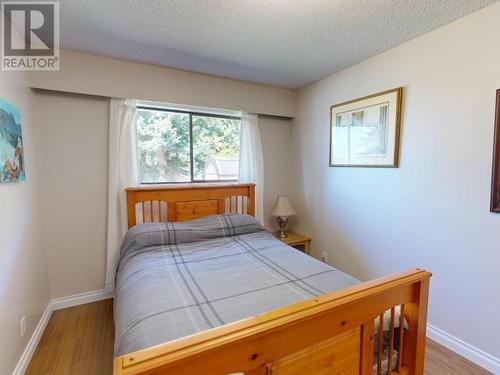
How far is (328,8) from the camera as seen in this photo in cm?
164

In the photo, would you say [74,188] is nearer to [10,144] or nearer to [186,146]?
[10,144]

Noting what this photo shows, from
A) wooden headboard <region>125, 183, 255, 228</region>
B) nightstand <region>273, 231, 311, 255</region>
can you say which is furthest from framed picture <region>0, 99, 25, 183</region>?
nightstand <region>273, 231, 311, 255</region>

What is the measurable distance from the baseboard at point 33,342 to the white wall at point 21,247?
0.16 ft

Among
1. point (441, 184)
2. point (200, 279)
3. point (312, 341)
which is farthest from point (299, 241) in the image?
point (312, 341)

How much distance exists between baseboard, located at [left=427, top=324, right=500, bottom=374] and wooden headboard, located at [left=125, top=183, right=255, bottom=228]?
79.2 inches

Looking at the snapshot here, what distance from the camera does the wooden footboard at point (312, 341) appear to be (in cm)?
73

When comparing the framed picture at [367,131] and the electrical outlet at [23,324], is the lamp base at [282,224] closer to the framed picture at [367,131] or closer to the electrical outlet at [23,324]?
the framed picture at [367,131]

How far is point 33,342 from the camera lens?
1882mm

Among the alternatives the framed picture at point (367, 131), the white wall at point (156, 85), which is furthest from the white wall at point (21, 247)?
the framed picture at point (367, 131)

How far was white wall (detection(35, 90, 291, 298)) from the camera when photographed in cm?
231

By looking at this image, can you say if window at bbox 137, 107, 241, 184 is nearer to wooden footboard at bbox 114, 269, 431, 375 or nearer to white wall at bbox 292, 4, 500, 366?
white wall at bbox 292, 4, 500, 366

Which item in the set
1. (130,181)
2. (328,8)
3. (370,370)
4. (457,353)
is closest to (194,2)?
(328,8)

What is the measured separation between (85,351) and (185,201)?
1470 millimetres

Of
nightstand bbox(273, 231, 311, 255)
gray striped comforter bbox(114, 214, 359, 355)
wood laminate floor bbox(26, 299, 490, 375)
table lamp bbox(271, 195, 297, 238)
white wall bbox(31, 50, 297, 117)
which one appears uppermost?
white wall bbox(31, 50, 297, 117)
